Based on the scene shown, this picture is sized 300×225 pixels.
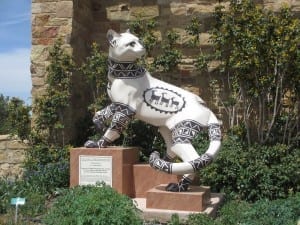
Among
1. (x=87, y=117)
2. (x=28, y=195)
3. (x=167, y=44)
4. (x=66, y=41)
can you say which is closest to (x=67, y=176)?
(x=28, y=195)

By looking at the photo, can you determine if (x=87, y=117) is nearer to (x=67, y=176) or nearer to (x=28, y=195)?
(x=67, y=176)

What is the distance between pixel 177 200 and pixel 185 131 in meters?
0.82

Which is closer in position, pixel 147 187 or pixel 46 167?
pixel 147 187

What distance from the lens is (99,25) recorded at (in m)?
9.70

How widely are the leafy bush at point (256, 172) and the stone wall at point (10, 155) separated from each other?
3.52 metres

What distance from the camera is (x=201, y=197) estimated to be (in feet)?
18.6

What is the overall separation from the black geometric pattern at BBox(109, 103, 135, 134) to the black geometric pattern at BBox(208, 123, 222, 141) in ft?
3.31

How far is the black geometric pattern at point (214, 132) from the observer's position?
5.91 metres

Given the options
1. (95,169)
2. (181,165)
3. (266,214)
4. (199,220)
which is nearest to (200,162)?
(181,165)

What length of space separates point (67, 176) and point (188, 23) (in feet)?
12.1

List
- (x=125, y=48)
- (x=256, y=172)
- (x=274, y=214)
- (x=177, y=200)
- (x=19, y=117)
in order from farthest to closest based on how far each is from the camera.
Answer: (x=19, y=117) < (x=256, y=172) < (x=125, y=48) < (x=177, y=200) < (x=274, y=214)

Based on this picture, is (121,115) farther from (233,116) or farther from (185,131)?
(233,116)

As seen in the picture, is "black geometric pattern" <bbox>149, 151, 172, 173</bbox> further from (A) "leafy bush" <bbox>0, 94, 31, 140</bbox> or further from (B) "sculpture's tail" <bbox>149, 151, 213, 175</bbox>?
(A) "leafy bush" <bbox>0, 94, 31, 140</bbox>

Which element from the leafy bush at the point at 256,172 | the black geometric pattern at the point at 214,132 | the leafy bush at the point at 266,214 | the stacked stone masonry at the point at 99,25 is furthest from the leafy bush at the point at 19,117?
the leafy bush at the point at 266,214
